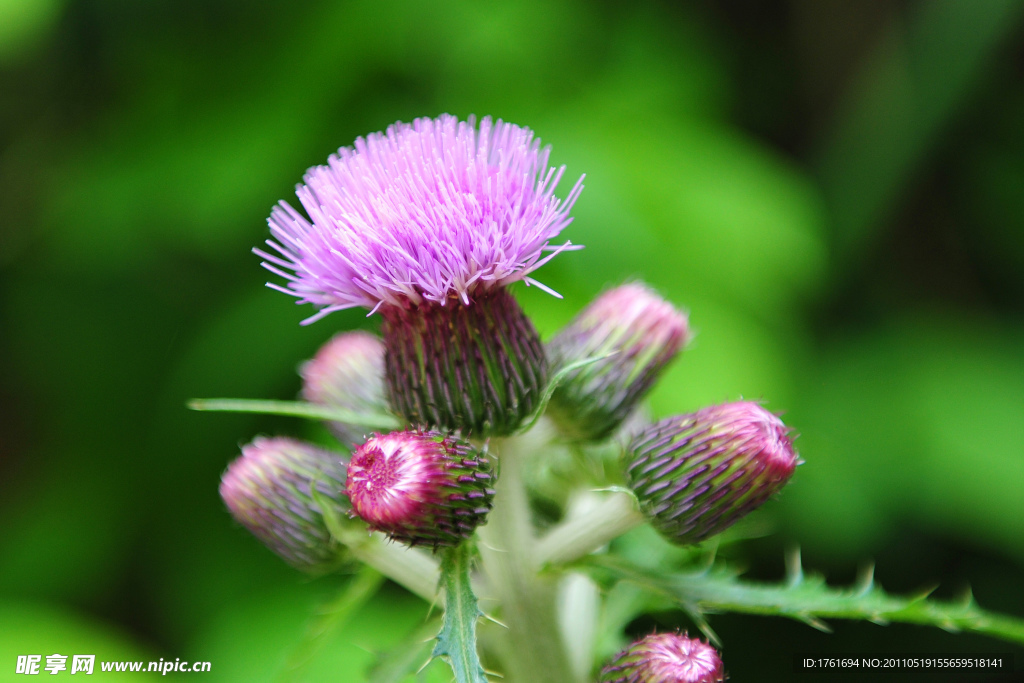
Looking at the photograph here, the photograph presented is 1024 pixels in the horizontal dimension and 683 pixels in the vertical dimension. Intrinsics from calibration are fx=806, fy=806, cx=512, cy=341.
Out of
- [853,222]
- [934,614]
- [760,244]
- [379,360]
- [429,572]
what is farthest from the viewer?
[853,222]

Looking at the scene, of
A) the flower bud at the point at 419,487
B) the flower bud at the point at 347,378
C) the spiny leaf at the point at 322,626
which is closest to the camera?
the flower bud at the point at 419,487

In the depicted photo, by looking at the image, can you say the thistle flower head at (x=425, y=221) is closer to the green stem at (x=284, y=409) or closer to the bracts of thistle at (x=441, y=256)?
the bracts of thistle at (x=441, y=256)

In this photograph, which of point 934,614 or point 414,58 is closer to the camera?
point 934,614

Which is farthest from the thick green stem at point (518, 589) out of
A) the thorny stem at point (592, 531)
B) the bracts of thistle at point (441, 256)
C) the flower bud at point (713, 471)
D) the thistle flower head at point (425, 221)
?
the thistle flower head at point (425, 221)

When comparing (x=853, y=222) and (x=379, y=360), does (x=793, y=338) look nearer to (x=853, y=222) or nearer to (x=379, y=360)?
(x=853, y=222)

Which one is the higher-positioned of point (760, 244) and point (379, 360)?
point (760, 244)

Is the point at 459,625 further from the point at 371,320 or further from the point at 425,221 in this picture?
the point at 371,320

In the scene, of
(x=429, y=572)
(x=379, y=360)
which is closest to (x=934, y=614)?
(x=429, y=572)

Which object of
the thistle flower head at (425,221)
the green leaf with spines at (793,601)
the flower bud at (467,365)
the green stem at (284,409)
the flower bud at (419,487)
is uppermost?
the thistle flower head at (425,221)
